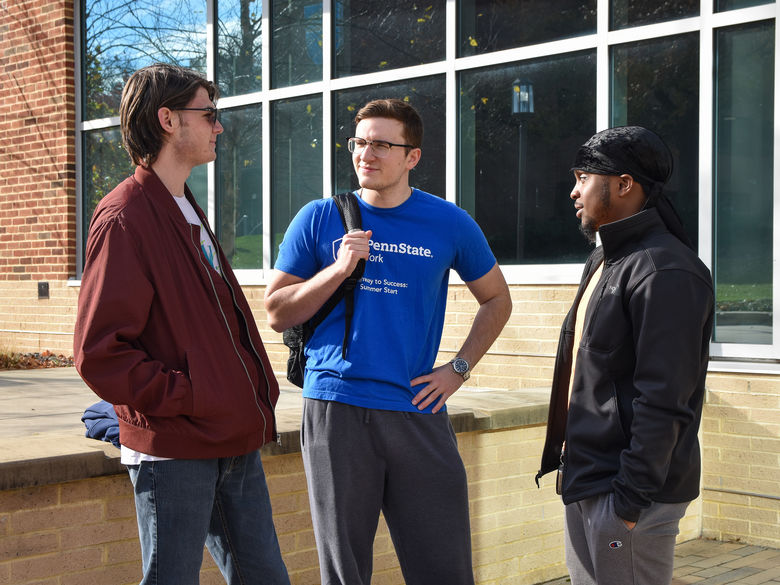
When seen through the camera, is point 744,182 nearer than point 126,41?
Yes

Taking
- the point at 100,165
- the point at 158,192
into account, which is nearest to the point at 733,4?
the point at 158,192

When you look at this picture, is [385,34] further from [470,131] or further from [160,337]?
[160,337]

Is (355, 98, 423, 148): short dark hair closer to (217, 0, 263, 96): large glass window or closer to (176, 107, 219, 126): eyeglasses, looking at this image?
(176, 107, 219, 126): eyeglasses

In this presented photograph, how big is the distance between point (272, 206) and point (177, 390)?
7010 millimetres

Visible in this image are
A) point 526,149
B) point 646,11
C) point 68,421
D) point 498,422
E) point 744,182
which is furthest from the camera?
point 526,149

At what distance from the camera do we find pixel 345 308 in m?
3.40

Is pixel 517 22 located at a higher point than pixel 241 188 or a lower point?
higher

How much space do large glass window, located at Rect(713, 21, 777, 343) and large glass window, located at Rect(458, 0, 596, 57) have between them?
114 centimetres

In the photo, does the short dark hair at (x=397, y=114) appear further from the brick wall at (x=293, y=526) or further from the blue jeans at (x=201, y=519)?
the brick wall at (x=293, y=526)

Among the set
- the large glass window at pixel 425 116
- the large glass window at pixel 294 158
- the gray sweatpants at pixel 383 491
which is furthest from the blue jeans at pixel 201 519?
the large glass window at pixel 294 158

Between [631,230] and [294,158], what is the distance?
666 centimetres

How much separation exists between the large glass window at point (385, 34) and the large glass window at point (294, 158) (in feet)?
1.76

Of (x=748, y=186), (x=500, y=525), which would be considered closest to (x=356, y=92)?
(x=748, y=186)

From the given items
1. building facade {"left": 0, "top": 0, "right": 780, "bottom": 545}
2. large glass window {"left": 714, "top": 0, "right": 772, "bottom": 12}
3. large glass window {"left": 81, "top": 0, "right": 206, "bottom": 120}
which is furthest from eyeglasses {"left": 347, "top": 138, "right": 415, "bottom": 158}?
large glass window {"left": 81, "top": 0, "right": 206, "bottom": 120}
